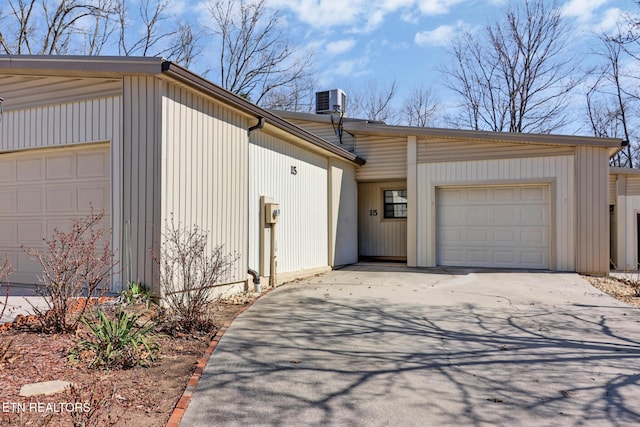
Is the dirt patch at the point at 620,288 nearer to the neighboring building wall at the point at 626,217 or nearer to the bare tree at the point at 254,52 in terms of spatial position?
the neighboring building wall at the point at 626,217

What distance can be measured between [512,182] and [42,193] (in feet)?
32.6

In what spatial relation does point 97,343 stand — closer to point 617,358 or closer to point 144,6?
point 617,358

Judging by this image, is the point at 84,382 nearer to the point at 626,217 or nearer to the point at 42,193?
the point at 42,193

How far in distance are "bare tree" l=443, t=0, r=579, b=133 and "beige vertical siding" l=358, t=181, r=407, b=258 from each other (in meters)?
13.3

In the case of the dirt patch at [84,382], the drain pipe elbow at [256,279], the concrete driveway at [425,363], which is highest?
the drain pipe elbow at [256,279]

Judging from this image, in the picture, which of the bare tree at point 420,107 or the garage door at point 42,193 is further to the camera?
the bare tree at point 420,107

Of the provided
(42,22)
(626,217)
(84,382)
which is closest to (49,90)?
(84,382)

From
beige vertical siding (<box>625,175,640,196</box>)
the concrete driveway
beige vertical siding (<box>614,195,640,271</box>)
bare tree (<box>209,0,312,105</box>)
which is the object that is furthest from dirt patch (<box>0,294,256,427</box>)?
bare tree (<box>209,0,312,105</box>)

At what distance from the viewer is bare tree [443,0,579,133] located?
2156 cm

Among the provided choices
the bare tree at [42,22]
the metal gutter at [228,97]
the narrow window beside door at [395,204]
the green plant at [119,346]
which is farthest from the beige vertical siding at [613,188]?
the bare tree at [42,22]

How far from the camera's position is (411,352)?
14.5 feet

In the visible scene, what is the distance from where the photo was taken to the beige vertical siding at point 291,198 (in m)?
7.95

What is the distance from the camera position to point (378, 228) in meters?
13.2

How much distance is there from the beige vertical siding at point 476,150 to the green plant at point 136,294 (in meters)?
7.96
